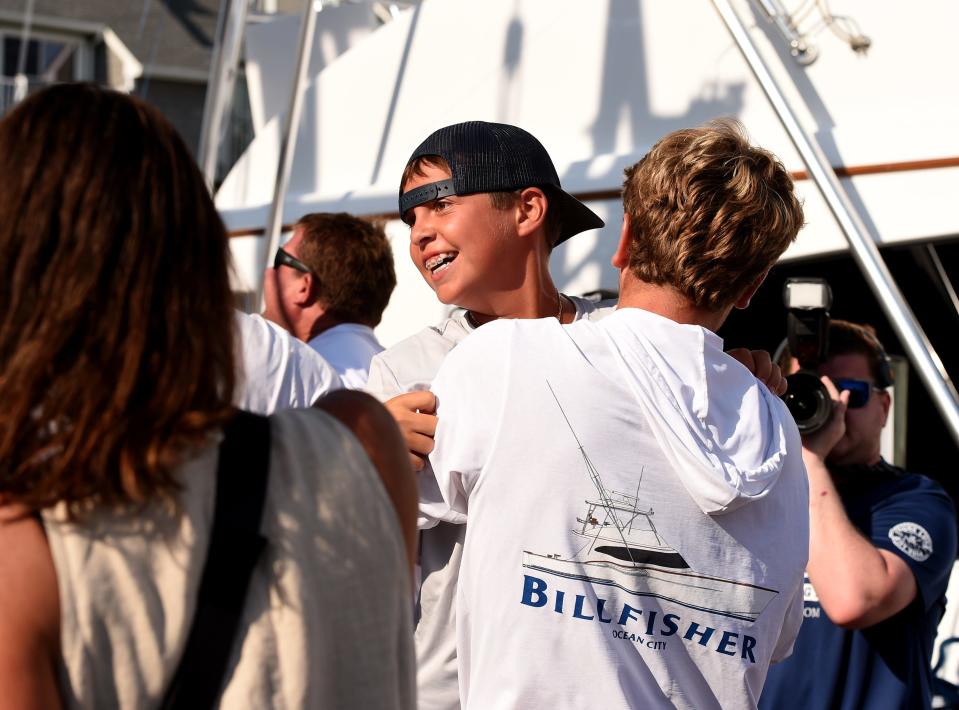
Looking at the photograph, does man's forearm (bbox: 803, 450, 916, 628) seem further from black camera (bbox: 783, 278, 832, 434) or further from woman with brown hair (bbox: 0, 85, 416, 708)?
A: woman with brown hair (bbox: 0, 85, 416, 708)

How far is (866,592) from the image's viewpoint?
79.8 inches

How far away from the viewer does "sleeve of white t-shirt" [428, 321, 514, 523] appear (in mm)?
1396

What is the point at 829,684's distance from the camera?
210cm

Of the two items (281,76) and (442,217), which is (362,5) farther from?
(442,217)

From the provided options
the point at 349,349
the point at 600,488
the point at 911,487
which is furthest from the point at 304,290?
the point at 600,488

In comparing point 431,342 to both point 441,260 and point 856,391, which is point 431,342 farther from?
point 856,391

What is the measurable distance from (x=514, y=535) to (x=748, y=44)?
2.13m

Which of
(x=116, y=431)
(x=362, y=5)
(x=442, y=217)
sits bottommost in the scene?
(x=116, y=431)

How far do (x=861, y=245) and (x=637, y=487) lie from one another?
1.74 meters

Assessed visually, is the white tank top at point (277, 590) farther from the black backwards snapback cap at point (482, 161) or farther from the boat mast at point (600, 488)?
the black backwards snapback cap at point (482, 161)

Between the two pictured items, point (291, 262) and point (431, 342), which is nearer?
point (431, 342)

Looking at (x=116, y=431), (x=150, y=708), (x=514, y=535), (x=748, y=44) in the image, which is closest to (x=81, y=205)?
(x=116, y=431)

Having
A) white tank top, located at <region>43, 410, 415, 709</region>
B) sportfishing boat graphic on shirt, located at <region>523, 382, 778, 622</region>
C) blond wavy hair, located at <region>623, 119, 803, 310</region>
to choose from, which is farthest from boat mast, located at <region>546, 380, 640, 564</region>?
white tank top, located at <region>43, 410, 415, 709</region>

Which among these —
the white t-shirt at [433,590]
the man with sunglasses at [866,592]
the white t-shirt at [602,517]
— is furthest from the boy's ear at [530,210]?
the man with sunglasses at [866,592]
